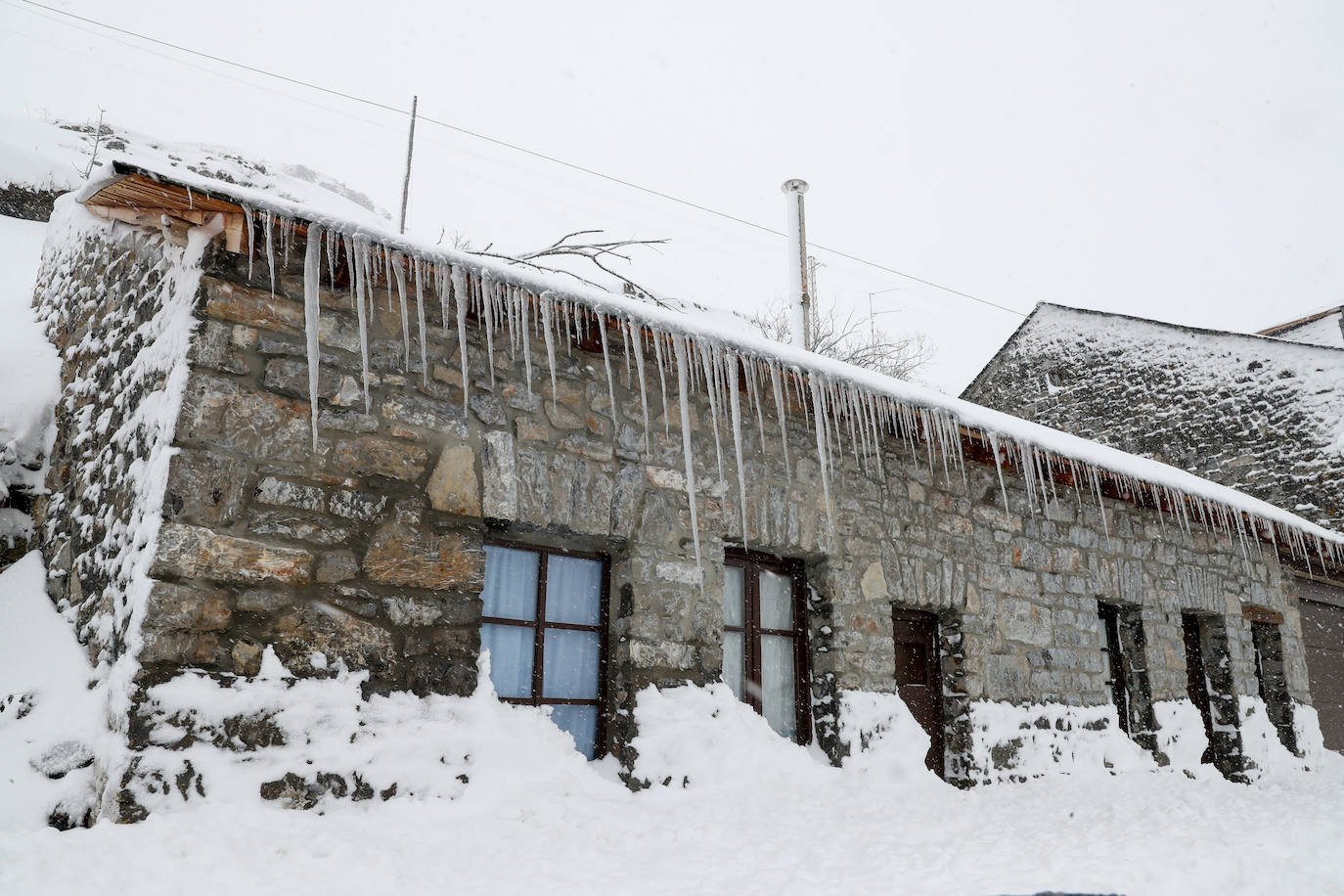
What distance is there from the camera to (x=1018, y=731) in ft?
14.3

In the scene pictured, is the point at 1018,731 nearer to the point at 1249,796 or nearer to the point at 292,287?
the point at 1249,796

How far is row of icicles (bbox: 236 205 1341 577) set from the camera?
8.81 feet

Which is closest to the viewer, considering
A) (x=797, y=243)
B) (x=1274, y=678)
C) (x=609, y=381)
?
(x=609, y=381)

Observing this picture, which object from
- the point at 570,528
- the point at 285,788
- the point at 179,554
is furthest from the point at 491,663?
the point at 179,554

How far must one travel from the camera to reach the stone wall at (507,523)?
8.18 ft

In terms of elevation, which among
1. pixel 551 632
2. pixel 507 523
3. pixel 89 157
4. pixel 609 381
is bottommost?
pixel 551 632

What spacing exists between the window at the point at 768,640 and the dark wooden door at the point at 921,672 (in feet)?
2.17

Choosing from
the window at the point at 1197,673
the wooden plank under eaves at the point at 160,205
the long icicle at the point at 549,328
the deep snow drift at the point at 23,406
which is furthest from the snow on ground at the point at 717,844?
the deep snow drift at the point at 23,406

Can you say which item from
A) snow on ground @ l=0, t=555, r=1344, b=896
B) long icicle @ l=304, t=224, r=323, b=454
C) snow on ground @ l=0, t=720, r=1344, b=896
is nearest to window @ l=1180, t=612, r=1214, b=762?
snow on ground @ l=0, t=720, r=1344, b=896

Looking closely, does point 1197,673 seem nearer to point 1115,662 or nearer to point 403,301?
point 1115,662

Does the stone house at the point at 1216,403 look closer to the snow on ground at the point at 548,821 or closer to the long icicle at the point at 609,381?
the snow on ground at the point at 548,821

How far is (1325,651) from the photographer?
22.9 feet

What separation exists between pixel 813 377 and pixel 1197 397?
7.26 meters

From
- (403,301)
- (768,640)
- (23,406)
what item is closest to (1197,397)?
(768,640)
